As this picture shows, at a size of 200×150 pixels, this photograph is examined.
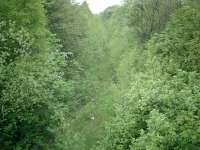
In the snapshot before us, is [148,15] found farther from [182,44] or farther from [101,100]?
[182,44]

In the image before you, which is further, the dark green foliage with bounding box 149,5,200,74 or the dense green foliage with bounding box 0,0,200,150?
the dark green foliage with bounding box 149,5,200,74

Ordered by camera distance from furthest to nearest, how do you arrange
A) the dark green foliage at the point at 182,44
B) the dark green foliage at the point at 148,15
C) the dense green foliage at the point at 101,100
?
the dark green foliage at the point at 148,15, the dark green foliage at the point at 182,44, the dense green foliage at the point at 101,100

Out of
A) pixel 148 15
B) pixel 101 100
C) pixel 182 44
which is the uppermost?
pixel 148 15

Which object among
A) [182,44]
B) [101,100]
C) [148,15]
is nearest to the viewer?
[182,44]

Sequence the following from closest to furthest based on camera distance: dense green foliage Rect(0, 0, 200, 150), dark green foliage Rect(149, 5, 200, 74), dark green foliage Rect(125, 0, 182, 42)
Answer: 1. dense green foliage Rect(0, 0, 200, 150)
2. dark green foliage Rect(149, 5, 200, 74)
3. dark green foliage Rect(125, 0, 182, 42)

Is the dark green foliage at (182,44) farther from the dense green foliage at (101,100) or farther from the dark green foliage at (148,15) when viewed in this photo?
the dark green foliage at (148,15)

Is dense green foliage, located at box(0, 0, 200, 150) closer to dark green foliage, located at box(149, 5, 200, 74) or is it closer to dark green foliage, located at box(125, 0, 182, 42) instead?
dark green foliage, located at box(149, 5, 200, 74)

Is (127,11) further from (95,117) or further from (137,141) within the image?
(137,141)

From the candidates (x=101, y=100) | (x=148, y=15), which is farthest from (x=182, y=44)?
(x=148, y=15)

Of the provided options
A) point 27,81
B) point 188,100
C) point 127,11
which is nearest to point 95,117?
point 27,81

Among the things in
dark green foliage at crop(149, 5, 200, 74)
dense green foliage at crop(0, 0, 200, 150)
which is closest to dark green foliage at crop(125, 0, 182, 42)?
dense green foliage at crop(0, 0, 200, 150)

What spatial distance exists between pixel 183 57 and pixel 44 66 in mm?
8271

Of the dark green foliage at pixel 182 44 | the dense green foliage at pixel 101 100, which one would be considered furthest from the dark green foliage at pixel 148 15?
the dark green foliage at pixel 182 44

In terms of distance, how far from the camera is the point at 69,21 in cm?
3841
